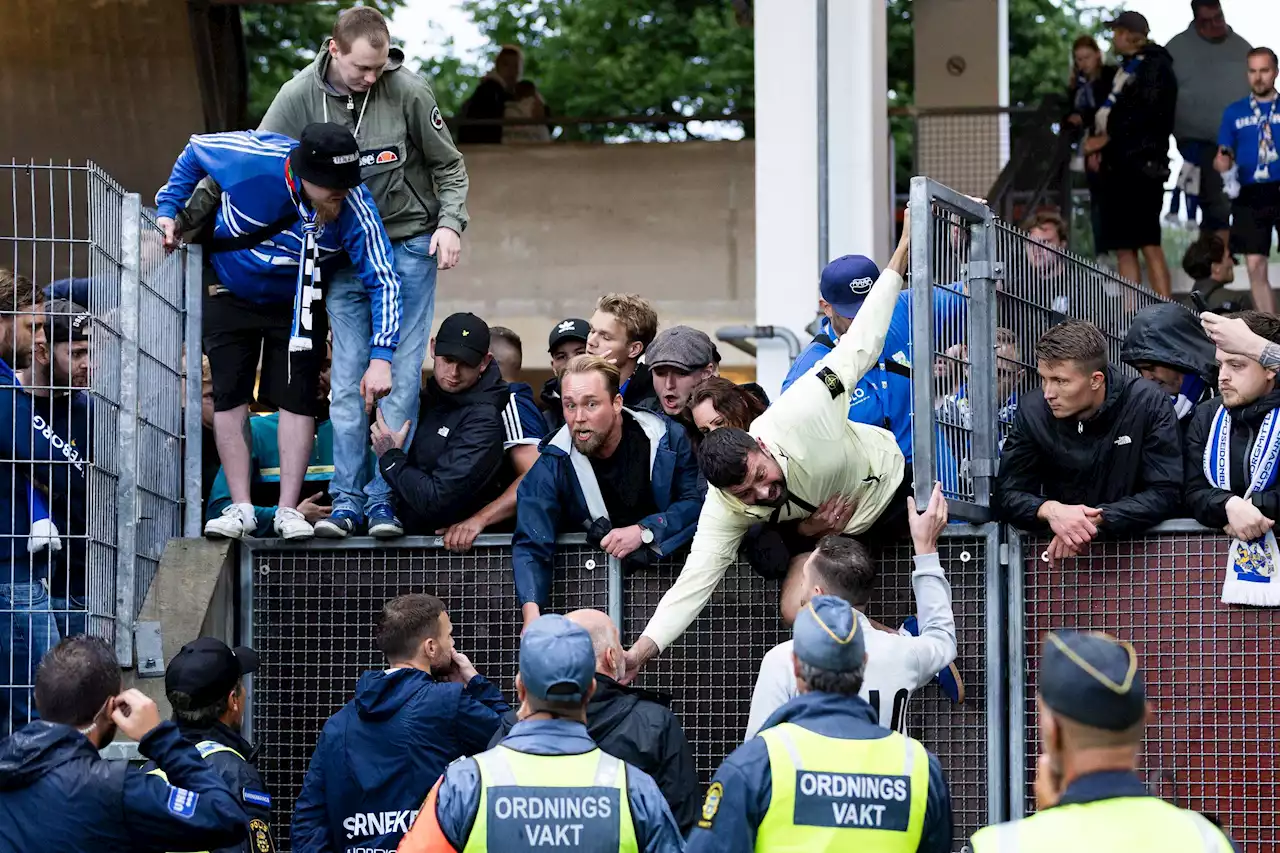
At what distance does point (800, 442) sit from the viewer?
23.1ft

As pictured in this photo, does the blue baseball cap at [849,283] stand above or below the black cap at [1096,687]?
above

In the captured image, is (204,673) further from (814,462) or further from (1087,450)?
(1087,450)

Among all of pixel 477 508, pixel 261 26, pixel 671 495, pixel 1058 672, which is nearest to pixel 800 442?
pixel 671 495

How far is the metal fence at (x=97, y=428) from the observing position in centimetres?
751

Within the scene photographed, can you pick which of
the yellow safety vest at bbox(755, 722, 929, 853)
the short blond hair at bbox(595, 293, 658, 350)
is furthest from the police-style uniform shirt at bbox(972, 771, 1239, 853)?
the short blond hair at bbox(595, 293, 658, 350)

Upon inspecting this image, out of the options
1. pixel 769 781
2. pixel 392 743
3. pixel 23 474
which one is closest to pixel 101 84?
pixel 23 474

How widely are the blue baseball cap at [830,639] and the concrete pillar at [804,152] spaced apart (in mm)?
6118

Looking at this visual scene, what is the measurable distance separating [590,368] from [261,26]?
22.0 m

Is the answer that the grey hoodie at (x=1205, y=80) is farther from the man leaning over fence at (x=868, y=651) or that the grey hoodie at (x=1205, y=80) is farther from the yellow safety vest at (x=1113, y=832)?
the yellow safety vest at (x=1113, y=832)

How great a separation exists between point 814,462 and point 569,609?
1.47 meters

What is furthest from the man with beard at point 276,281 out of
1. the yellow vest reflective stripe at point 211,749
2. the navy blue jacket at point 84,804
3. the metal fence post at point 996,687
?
the metal fence post at point 996,687

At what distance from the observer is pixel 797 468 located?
Result: 7.04m

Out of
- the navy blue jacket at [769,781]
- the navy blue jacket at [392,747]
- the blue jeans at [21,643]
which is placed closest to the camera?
the navy blue jacket at [769,781]

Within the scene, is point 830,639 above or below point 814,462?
below
